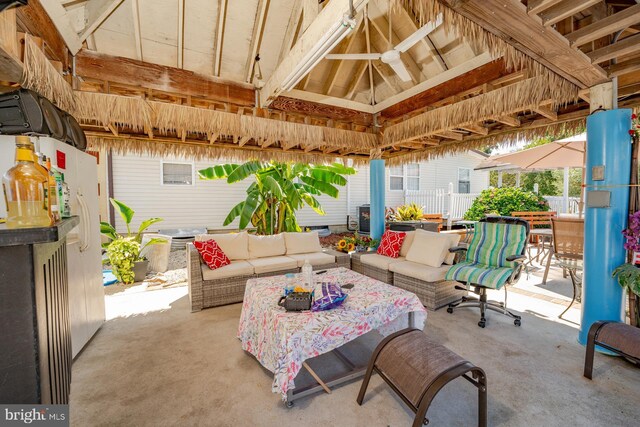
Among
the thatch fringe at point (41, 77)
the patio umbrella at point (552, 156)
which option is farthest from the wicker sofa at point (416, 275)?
the thatch fringe at point (41, 77)

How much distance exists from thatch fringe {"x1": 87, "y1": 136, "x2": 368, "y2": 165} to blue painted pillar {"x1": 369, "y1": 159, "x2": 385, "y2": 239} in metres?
1.19

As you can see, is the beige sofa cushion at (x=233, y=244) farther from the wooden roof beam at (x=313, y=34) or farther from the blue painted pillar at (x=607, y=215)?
the blue painted pillar at (x=607, y=215)

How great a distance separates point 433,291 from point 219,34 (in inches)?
195

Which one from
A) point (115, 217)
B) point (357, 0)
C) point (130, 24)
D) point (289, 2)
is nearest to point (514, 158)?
point (289, 2)

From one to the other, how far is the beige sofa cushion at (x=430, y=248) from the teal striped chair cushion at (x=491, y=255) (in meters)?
0.31

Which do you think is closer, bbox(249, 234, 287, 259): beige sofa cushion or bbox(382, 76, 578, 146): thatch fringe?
bbox(382, 76, 578, 146): thatch fringe

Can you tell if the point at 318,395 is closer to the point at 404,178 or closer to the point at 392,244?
the point at 392,244

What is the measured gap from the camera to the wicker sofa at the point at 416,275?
431 cm

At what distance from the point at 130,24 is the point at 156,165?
18.9 feet

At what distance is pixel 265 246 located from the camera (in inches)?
214

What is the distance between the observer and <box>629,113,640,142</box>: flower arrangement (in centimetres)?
301

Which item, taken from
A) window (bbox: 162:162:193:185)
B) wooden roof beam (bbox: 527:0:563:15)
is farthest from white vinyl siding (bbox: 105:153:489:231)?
wooden roof beam (bbox: 527:0:563:15)

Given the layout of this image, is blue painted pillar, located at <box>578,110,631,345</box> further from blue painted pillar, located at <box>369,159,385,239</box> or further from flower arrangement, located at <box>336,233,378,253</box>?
blue painted pillar, located at <box>369,159,385,239</box>

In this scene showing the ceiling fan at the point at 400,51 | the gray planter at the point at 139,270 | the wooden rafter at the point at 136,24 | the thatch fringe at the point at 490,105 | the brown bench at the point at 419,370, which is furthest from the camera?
the gray planter at the point at 139,270
